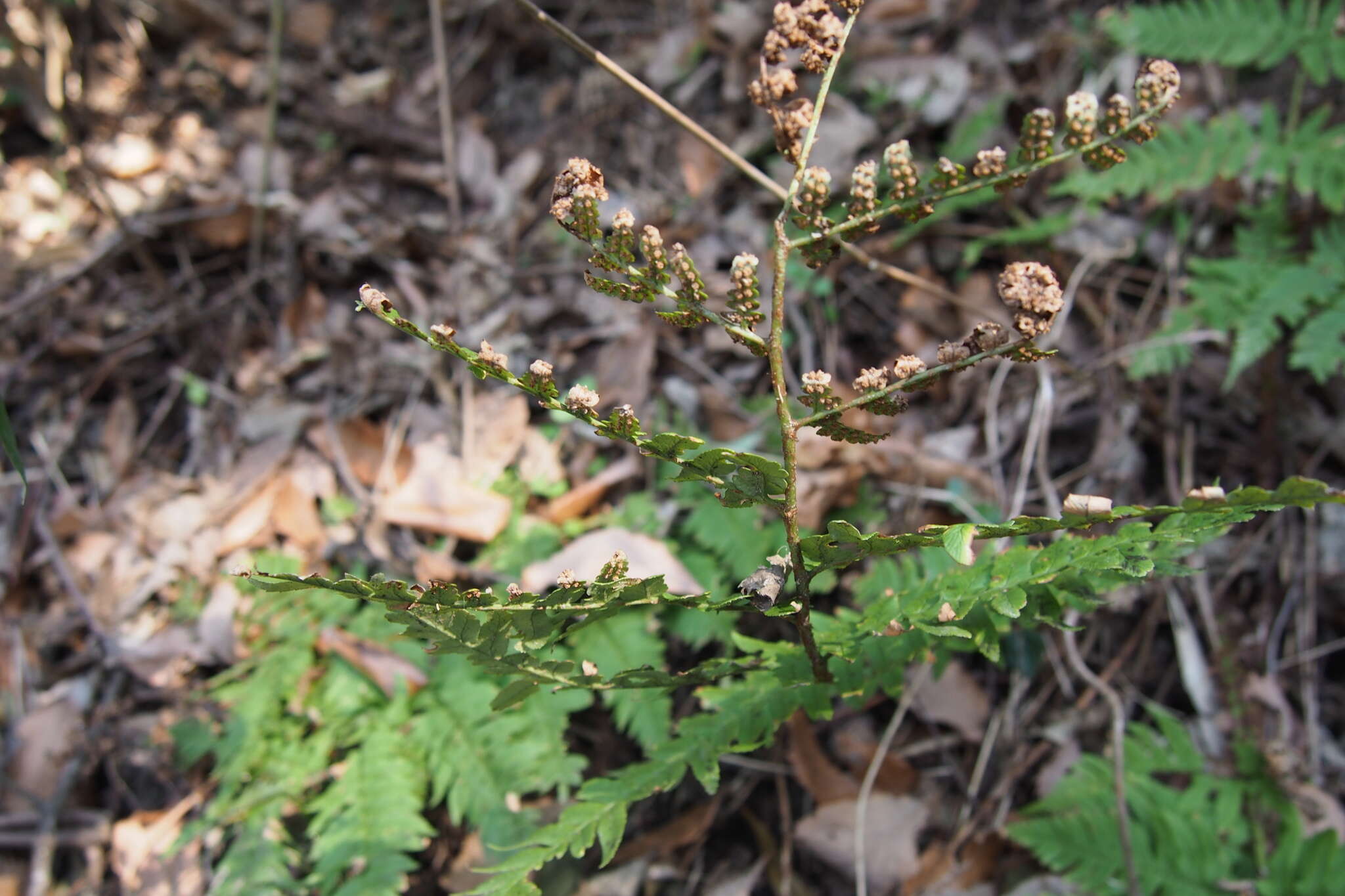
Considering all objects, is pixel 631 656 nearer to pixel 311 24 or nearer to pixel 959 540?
pixel 959 540

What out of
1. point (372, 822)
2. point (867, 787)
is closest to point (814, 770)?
point (867, 787)

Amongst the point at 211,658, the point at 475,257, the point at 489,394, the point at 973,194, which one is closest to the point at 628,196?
the point at 475,257

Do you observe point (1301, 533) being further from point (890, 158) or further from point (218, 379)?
point (218, 379)

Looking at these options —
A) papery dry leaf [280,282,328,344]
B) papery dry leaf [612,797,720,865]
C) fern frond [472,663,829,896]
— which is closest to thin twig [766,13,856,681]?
fern frond [472,663,829,896]

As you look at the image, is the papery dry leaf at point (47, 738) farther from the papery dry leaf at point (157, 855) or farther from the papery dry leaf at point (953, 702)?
the papery dry leaf at point (953, 702)

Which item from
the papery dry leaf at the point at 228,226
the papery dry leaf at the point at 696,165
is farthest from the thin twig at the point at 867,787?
the papery dry leaf at the point at 228,226

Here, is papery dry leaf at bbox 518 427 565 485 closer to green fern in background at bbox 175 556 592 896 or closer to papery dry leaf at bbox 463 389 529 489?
papery dry leaf at bbox 463 389 529 489
